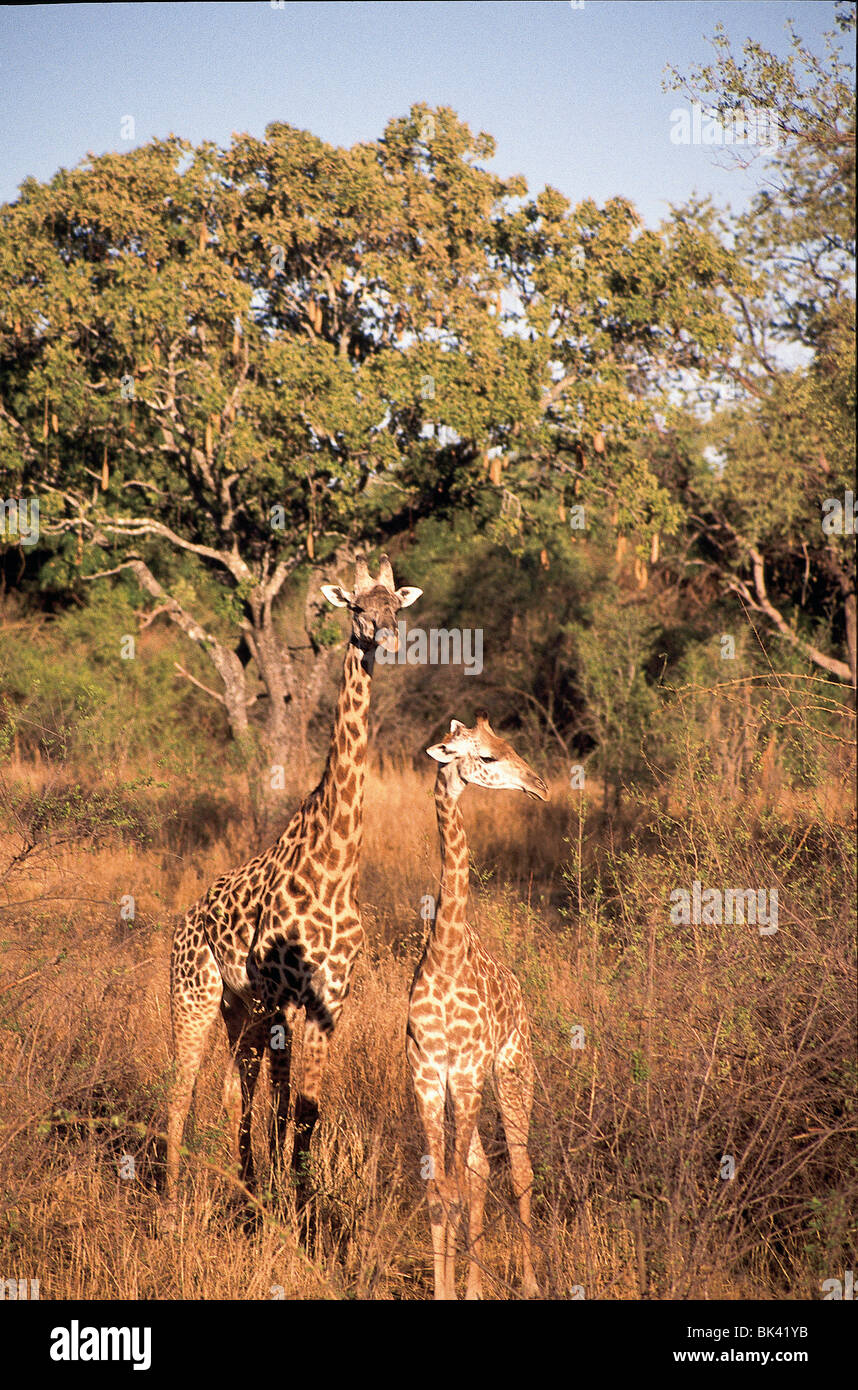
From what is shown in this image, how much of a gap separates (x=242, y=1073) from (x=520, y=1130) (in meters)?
2.03

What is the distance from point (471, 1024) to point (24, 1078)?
190cm

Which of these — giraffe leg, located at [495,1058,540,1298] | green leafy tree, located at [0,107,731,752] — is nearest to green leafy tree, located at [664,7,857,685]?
green leafy tree, located at [0,107,731,752]

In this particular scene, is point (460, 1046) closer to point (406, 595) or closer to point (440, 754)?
point (440, 754)

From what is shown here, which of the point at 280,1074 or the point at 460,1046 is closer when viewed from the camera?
the point at 460,1046

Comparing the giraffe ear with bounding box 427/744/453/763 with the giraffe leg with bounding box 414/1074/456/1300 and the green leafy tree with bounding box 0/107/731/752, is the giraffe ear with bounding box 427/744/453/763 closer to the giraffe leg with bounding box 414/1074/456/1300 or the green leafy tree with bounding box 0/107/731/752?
the giraffe leg with bounding box 414/1074/456/1300

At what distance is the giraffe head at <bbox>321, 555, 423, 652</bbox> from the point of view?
5129 mm

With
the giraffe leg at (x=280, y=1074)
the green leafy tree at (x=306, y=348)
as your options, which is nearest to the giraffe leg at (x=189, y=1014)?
the giraffe leg at (x=280, y=1074)

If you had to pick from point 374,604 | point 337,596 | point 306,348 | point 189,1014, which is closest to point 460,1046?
point 189,1014

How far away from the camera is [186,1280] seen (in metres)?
4.48

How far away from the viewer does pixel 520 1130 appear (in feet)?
14.9

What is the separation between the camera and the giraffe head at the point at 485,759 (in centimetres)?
436

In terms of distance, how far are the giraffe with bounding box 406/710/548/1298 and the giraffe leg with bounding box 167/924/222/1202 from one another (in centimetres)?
148

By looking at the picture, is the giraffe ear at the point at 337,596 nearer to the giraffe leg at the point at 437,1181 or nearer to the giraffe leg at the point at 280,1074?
the giraffe leg at the point at 280,1074
